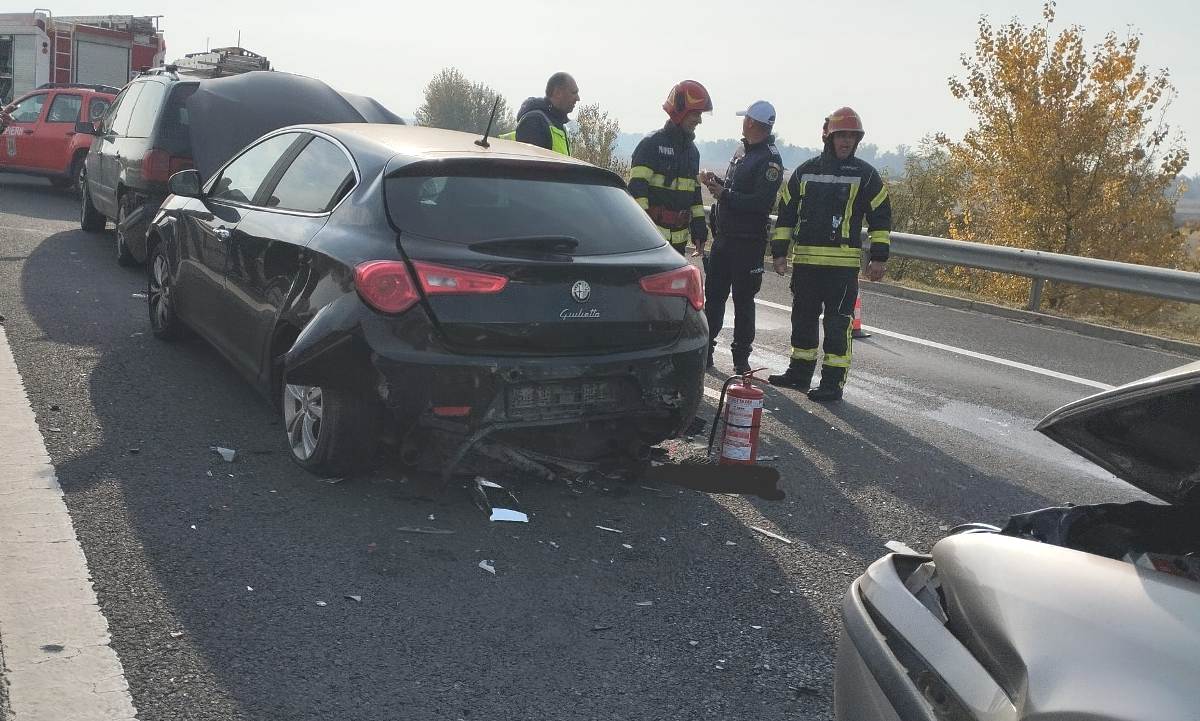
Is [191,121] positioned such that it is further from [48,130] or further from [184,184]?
[48,130]

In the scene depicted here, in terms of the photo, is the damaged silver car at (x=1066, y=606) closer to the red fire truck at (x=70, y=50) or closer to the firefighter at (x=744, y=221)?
the firefighter at (x=744, y=221)

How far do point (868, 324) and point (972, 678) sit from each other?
9501 millimetres

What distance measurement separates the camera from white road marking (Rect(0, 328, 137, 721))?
119 inches

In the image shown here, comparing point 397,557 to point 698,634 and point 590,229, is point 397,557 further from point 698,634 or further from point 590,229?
point 590,229

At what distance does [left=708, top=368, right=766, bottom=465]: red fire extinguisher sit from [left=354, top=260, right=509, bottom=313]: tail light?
151cm

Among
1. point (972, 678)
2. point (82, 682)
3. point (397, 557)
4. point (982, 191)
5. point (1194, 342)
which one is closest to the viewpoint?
point (972, 678)

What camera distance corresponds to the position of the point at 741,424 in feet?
18.0

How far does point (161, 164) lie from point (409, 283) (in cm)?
662

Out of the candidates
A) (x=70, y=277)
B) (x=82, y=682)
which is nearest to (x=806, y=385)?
(x=82, y=682)

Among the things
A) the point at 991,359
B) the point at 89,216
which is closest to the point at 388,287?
the point at 991,359

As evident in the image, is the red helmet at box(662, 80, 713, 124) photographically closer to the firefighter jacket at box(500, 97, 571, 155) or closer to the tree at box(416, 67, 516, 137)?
the firefighter jacket at box(500, 97, 571, 155)

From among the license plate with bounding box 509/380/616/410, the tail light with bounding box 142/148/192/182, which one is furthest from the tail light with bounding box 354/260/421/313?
the tail light with bounding box 142/148/192/182

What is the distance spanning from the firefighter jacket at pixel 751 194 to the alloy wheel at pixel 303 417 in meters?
3.80

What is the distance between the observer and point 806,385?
7.78 meters
